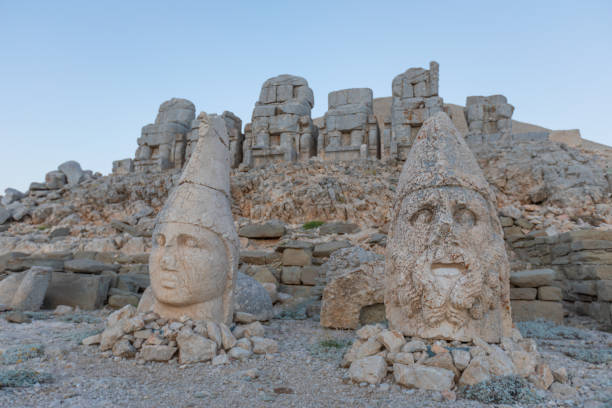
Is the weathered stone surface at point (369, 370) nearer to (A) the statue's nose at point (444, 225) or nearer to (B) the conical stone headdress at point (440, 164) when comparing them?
(A) the statue's nose at point (444, 225)

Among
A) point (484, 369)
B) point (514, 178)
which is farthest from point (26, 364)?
point (514, 178)

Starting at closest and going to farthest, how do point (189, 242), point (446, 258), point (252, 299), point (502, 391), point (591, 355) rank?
point (502, 391) < point (446, 258) < point (591, 355) < point (189, 242) < point (252, 299)

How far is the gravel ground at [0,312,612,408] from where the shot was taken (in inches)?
105

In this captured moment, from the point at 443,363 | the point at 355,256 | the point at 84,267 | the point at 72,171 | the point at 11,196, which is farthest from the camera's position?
the point at 72,171

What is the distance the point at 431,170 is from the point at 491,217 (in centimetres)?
70

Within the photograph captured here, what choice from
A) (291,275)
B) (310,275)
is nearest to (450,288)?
(310,275)

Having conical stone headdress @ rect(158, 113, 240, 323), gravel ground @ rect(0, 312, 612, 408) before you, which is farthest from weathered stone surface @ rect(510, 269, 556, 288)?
conical stone headdress @ rect(158, 113, 240, 323)

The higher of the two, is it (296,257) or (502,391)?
(296,257)

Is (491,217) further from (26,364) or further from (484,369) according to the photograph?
(26,364)

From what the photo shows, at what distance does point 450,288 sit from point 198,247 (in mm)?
2502

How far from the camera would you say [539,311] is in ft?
20.0

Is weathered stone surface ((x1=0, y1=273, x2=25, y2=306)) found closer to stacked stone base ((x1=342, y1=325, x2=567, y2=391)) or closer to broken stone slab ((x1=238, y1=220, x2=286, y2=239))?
broken stone slab ((x1=238, y1=220, x2=286, y2=239))

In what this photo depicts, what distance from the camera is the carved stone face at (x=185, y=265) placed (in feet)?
13.1

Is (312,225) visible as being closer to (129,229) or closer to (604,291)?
(129,229)
